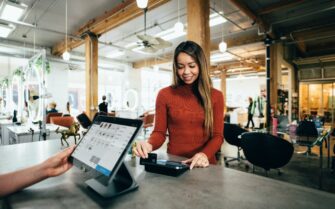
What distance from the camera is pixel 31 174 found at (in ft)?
2.64

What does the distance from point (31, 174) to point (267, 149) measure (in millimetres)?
2541

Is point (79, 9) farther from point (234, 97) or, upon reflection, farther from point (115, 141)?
point (234, 97)

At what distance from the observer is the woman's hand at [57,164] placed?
0.83 m

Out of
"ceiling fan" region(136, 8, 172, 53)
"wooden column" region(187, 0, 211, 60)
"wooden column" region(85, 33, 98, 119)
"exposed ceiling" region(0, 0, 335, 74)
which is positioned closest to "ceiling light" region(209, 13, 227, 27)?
"exposed ceiling" region(0, 0, 335, 74)

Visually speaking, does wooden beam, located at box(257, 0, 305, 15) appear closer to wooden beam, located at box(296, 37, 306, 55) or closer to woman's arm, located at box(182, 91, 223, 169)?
wooden beam, located at box(296, 37, 306, 55)

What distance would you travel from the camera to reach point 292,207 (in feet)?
2.22

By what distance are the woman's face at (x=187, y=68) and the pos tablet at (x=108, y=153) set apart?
2.26ft

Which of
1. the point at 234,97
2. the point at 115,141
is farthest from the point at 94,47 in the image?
the point at 234,97

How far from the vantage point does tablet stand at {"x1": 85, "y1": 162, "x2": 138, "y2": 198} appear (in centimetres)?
75

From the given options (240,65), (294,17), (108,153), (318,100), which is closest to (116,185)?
(108,153)

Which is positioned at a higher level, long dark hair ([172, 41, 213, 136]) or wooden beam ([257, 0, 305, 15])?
wooden beam ([257, 0, 305, 15])

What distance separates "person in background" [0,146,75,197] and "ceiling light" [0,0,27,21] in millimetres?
4584

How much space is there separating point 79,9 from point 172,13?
249 cm

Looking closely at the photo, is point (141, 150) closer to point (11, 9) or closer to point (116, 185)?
point (116, 185)
